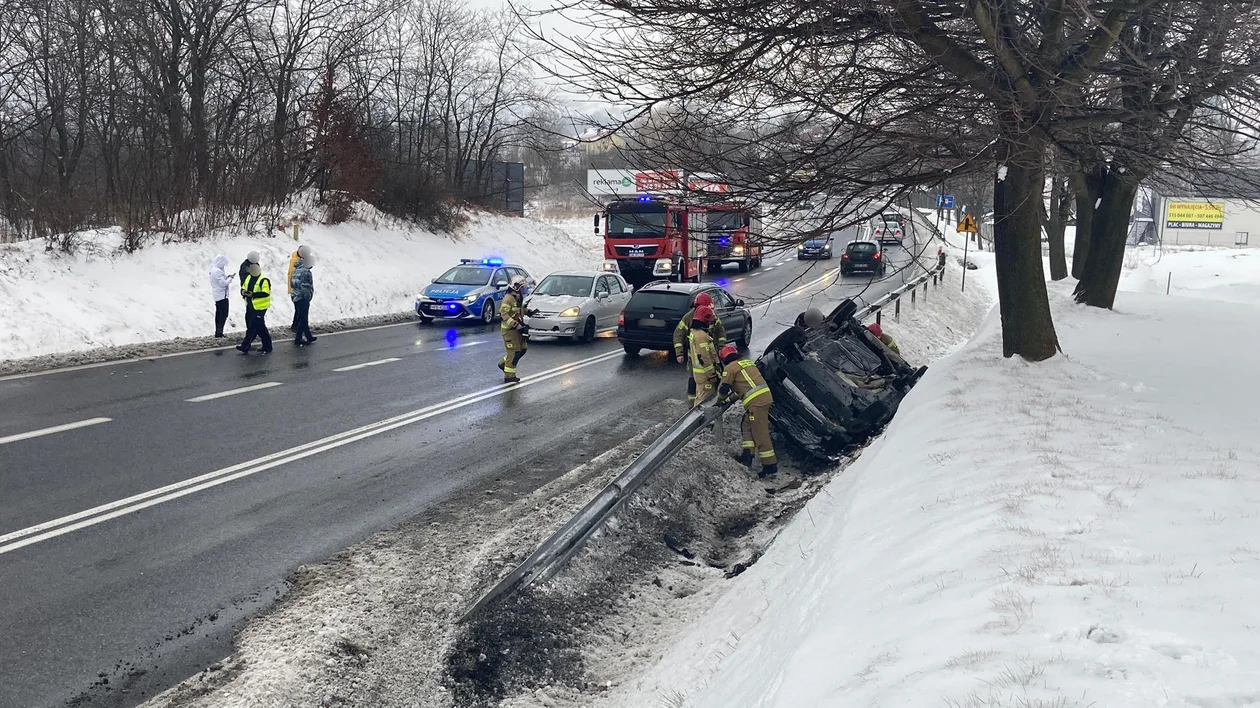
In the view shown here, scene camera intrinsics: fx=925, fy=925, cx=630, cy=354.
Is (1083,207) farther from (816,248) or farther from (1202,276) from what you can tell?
(1202,276)

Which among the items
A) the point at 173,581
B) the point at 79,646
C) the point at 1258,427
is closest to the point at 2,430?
the point at 173,581

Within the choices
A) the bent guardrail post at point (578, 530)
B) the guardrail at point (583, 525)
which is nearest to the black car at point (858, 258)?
the guardrail at point (583, 525)

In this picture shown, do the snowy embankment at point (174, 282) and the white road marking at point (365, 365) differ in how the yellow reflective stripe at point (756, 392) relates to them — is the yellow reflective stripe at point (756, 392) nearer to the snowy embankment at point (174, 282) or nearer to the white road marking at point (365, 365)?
the white road marking at point (365, 365)

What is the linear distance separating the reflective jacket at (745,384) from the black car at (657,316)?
7181 mm

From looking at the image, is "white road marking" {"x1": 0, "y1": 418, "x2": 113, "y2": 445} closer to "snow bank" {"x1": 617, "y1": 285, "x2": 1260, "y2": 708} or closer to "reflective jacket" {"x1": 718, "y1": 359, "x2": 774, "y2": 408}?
"reflective jacket" {"x1": 718, "y1": 359, "x2": 774, "y2": 408}

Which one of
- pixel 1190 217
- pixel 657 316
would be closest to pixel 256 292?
pixel 657 316

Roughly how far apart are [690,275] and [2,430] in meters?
25.9

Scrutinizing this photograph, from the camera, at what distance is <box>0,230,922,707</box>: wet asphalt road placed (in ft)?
17.6

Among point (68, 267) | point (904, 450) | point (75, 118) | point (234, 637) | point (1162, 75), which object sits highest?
point (75, 118)

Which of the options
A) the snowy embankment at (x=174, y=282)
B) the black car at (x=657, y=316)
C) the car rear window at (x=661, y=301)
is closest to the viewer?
the snowy embankment at (x=174, y=282)

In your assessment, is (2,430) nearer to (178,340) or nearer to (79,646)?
(79,646)

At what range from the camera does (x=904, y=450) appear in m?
6.87

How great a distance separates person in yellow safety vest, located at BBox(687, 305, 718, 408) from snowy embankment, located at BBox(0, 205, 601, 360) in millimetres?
11141

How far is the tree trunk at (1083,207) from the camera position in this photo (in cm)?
1802
